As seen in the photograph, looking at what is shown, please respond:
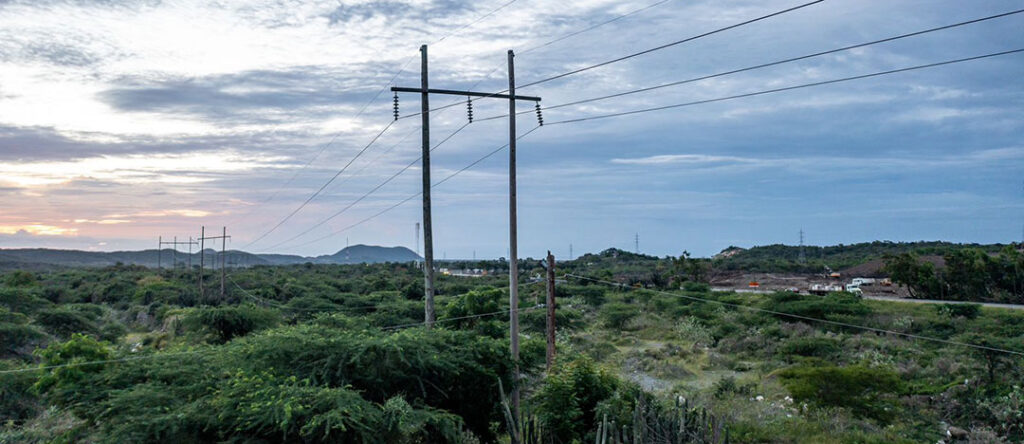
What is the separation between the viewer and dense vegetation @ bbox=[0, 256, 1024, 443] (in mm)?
14219

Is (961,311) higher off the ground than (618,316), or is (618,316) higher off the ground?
(961,311)

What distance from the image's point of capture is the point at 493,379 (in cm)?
1817

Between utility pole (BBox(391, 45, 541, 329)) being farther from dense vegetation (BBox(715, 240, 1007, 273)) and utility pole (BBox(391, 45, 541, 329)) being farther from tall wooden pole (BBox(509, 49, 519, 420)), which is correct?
dense vegetation (BBox(715, 240, 1007, 273))

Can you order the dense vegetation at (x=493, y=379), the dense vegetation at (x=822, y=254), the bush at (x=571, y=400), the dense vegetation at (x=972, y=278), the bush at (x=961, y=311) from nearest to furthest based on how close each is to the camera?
1. the dense vegetation at (x=493, y=379)
2. the bush at (x=571, y=400)
3. the bush at (x=961, y=311)
4. the dense vegetation at (x=972, y=278)
5. the dense vegetation at (x=822, y=254)

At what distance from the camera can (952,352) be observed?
2650 centimetres

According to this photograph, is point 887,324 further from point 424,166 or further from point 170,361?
point 170,361

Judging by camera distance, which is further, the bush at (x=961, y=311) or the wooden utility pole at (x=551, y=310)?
the bush at (x=961, y=311)

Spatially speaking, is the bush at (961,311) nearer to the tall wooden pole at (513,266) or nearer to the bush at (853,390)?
the bush at (853,390)

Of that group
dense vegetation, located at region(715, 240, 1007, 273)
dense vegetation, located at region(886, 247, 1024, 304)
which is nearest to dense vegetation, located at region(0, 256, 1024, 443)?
dense vegetation, located at region(886, 247, 1024, 304)

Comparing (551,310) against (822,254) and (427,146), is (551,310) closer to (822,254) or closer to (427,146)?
(427,146)

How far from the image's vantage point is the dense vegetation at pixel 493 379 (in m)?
14.2

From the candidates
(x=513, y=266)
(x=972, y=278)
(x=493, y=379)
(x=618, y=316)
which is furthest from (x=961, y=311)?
(x=493, y=379)

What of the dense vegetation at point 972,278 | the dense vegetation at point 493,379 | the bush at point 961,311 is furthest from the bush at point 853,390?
the dense vegetation at point 972,278

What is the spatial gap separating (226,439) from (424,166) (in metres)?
9.88
